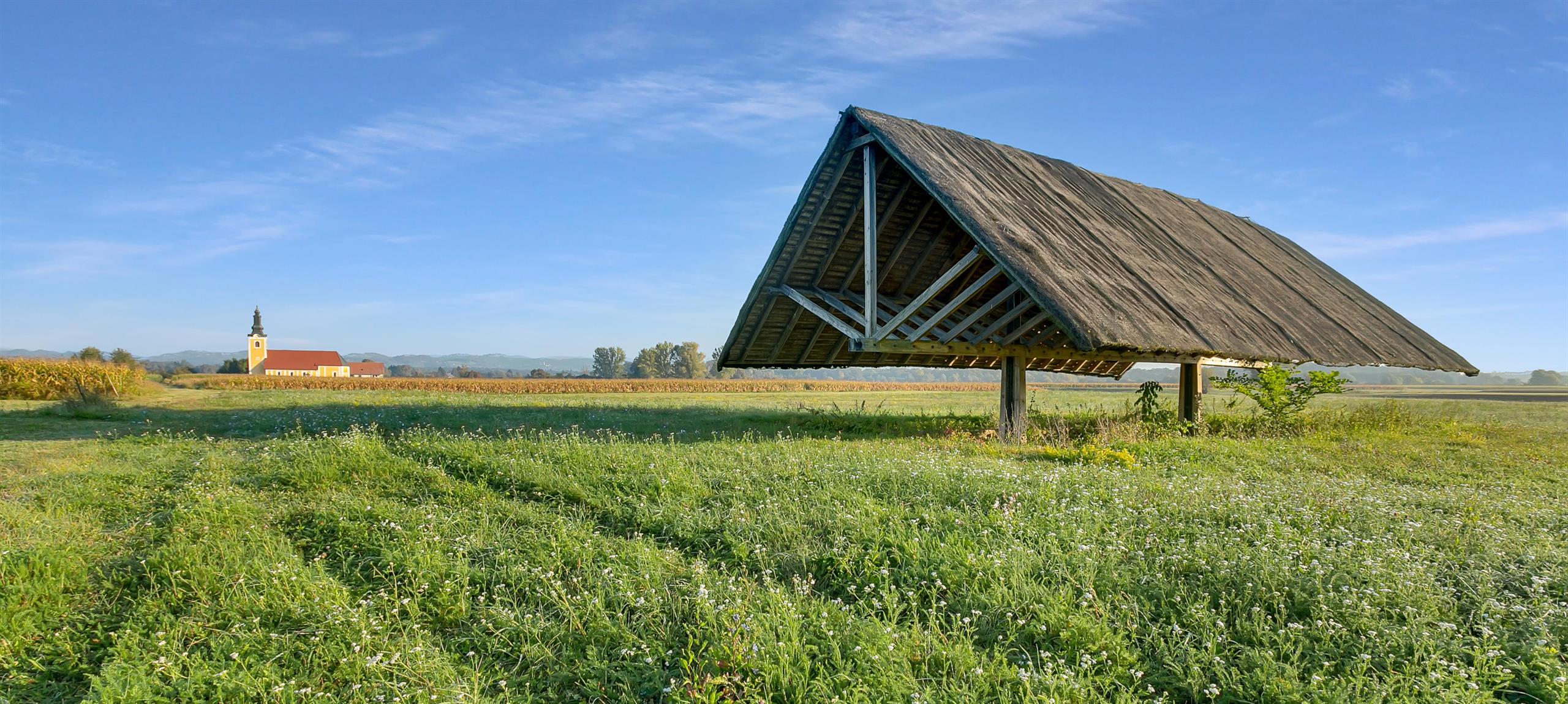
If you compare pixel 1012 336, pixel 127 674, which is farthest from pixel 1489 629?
pixel 1012 336

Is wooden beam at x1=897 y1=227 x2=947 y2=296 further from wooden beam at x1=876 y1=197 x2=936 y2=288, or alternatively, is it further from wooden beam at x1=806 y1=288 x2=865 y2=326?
wooden beam at x1=806 y1=288 x2=865 y2=326

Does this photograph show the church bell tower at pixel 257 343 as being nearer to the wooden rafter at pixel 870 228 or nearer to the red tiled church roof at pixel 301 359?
the red tiled church roof at pixel 301 359

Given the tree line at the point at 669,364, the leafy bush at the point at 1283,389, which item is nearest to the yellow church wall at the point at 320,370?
the tree line at the point at 669,364

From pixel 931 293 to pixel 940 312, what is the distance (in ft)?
2.22

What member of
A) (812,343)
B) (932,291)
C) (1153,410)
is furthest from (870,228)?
(1153,410)

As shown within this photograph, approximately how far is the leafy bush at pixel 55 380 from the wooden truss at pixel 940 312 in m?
19.3

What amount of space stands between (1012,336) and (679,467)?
6.87 meters

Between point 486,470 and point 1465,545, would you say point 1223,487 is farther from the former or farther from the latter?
point 486,470

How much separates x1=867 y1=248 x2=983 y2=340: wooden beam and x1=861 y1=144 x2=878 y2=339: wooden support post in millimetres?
303

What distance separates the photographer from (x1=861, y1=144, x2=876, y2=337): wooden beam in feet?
38.0

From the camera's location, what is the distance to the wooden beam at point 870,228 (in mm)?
11578

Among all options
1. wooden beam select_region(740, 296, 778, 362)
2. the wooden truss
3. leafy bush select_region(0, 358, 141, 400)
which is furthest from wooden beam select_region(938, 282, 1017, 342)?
leafy bush select_region(0, 358, 141, 400)

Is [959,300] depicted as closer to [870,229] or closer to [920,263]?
[870,229]

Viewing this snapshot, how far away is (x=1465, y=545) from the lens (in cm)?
562
